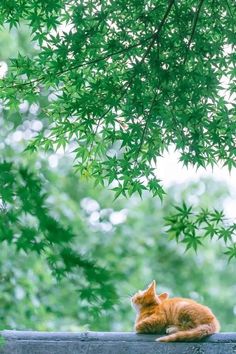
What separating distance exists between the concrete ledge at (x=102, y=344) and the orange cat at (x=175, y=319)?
0.10ft

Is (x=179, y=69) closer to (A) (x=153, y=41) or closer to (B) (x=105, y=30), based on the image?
(A) (x=153, y=41)

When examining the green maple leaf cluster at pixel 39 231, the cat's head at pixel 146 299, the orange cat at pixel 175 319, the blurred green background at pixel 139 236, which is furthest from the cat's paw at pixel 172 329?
the blurred green background at pixel 139 236

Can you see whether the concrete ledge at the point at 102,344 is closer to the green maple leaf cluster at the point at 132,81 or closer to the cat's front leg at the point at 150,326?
the cat's front leg at the point at 150,326

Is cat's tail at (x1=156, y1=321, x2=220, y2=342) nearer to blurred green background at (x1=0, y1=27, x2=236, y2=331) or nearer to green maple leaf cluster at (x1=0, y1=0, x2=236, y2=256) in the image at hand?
green maple leaf cluster at (x1=0, y1=0, x2=236, y2=256)

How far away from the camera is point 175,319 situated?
2117 millimetres

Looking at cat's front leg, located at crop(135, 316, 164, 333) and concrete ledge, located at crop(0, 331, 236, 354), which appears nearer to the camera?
concrete ledge, located at crop(0, 331, 236, 354)

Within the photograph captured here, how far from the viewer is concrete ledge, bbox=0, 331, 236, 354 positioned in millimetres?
1885

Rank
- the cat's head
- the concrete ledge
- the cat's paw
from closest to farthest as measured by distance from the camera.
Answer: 1. the concrete ledge
2. the cat's paw
3. the cat's head

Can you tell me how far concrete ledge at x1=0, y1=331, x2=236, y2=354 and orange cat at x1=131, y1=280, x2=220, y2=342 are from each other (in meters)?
0.03

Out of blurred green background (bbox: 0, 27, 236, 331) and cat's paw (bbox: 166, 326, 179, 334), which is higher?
blurred green background (bbox: 0, 27, 236, 331)

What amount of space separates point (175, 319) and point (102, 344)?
29 cm

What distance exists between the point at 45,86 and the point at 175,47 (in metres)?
0.44

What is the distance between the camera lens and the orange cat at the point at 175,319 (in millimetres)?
1929

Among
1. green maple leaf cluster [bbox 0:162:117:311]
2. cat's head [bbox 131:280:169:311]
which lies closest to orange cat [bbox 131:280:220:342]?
cat's head [bbox 131:280:169:311]
